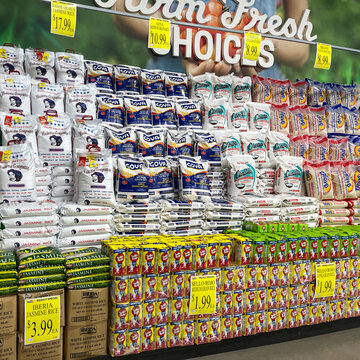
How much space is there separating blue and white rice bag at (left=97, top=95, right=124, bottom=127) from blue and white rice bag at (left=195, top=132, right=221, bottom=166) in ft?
2.06

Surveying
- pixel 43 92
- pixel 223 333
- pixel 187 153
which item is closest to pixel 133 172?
pixel 187 153

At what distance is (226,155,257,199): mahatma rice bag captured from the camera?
341cm

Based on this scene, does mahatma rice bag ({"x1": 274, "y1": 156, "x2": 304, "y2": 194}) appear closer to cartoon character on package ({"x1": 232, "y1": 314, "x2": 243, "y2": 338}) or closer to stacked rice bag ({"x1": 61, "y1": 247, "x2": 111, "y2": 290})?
cartoon character on package ({"x1": 232, "y1": 314, "x2": 243, "y2": 338})

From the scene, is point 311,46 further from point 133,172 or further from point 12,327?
point 12,327

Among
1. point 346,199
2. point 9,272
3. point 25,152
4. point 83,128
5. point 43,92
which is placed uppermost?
point 43,92

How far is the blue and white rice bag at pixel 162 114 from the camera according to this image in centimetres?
356

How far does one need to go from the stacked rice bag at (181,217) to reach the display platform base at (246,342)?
0.74 meters

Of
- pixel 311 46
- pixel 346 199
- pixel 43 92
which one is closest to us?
pixel 43 92

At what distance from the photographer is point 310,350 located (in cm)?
293

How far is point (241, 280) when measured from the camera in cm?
279

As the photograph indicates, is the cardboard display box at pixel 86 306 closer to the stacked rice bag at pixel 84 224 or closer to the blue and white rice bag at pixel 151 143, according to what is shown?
the stacked rice bag at pixel 84 224

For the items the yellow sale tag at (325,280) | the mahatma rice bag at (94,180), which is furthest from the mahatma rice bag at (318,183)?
the mahatma rice bag at (94,180)

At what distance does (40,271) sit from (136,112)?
1.58 m

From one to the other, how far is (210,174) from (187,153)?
244mm
